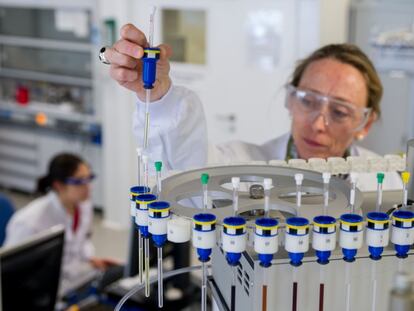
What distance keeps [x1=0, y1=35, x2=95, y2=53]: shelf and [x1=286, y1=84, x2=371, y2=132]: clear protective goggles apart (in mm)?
4067

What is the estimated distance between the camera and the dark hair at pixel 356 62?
1818 mm

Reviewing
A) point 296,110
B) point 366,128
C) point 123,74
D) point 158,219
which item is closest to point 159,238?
point 158,219

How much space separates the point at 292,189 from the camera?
1104mm

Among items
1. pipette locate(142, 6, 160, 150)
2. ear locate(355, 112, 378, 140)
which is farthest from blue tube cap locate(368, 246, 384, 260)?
ear locate(355, 112, 378, 140)

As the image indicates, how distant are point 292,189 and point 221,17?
3.49 m

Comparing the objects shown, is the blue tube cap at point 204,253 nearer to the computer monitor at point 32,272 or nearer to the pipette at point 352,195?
the pipette at point 352,195

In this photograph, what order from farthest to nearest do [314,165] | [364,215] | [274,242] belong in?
[314,165], [364,215], [274,242]

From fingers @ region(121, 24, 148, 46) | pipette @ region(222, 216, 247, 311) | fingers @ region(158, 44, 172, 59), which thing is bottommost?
pipette @ region(222, 216, 247, 311)

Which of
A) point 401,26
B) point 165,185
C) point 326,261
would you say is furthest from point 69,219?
point 326,261

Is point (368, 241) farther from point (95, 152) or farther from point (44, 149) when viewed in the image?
point (44, 149)

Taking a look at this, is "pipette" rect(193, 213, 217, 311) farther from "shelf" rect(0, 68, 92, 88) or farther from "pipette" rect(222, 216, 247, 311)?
"shelf" rect(0, 68, 92, 88)

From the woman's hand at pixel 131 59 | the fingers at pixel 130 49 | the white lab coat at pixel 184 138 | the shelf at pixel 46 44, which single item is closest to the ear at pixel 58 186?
Result: the white lab coat at pixel 184 138

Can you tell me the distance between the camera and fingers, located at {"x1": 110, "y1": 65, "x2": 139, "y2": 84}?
117 centimetres

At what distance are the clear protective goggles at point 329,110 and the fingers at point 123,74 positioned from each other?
0.64 meters
